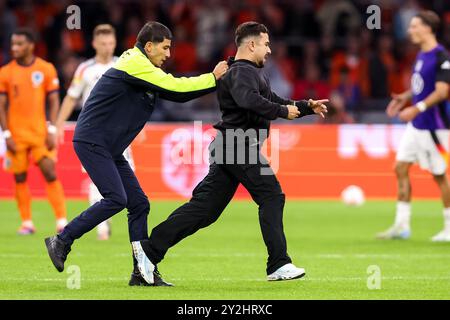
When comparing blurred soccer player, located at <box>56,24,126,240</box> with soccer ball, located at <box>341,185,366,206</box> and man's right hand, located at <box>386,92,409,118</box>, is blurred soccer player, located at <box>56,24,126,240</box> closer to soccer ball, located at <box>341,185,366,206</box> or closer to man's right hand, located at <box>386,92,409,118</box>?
man's right hand, located at <box>386,92,409,118</box>

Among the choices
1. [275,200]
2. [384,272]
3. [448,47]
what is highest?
[448,47]

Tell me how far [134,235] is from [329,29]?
54.3 ft

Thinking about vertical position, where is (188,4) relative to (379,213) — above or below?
above

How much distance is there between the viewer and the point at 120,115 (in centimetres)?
1018

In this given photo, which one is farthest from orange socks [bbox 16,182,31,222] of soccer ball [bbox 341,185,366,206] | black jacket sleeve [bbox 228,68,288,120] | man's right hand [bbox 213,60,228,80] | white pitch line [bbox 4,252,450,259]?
soccer ball [bbox 341,185,366,206]

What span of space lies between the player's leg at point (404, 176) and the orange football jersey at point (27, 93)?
14.9ft

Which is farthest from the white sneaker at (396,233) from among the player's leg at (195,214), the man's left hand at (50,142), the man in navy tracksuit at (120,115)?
the man in navy tracksuit at (120,115)

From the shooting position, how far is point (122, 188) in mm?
10156

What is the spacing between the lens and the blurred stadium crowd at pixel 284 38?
79.8 ft

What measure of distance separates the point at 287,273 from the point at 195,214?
36.7 inches

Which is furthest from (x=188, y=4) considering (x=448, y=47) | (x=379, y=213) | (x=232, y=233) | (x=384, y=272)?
(x=384, y=272)

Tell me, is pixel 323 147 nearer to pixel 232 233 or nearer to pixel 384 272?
pixel 232 233

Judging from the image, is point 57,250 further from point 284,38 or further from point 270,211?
point 284,38

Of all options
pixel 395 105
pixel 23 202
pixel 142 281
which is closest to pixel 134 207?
pixel 142 281
